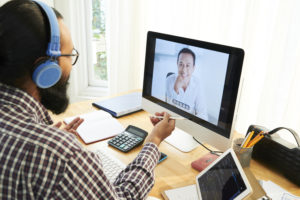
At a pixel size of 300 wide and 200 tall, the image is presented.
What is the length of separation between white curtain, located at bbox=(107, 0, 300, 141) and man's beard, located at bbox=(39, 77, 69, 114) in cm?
95

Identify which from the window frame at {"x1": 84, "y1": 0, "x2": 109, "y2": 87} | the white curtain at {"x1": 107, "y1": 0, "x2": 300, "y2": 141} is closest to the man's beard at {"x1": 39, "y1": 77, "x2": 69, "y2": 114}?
the white curtain at {"x1": 107, "y1": 0, "x2": 300, "y2": 141}

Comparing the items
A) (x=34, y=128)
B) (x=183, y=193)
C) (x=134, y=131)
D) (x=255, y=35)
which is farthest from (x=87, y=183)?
(x=255, y=35)

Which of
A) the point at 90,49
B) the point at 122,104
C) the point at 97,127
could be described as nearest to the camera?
the point at 97,127

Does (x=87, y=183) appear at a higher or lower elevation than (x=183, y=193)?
higher

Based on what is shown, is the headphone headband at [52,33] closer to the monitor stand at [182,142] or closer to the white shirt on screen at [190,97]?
the white shirt on screen at [190,97]

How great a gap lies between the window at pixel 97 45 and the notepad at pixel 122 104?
3.08 feet

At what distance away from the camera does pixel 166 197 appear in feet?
2.79

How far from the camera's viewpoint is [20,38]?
1.90 ft

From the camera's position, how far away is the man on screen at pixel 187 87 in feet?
3.30

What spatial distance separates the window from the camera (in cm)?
233

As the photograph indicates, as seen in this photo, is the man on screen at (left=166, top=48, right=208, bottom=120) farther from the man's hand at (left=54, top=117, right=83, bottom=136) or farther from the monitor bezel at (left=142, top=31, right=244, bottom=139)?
the man's hand at (left=54, top=117, right=83, bottom=136)

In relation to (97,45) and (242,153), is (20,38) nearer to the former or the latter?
(242,153)

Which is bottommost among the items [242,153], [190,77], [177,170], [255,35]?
[177,170]

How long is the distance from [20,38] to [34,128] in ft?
0.64
